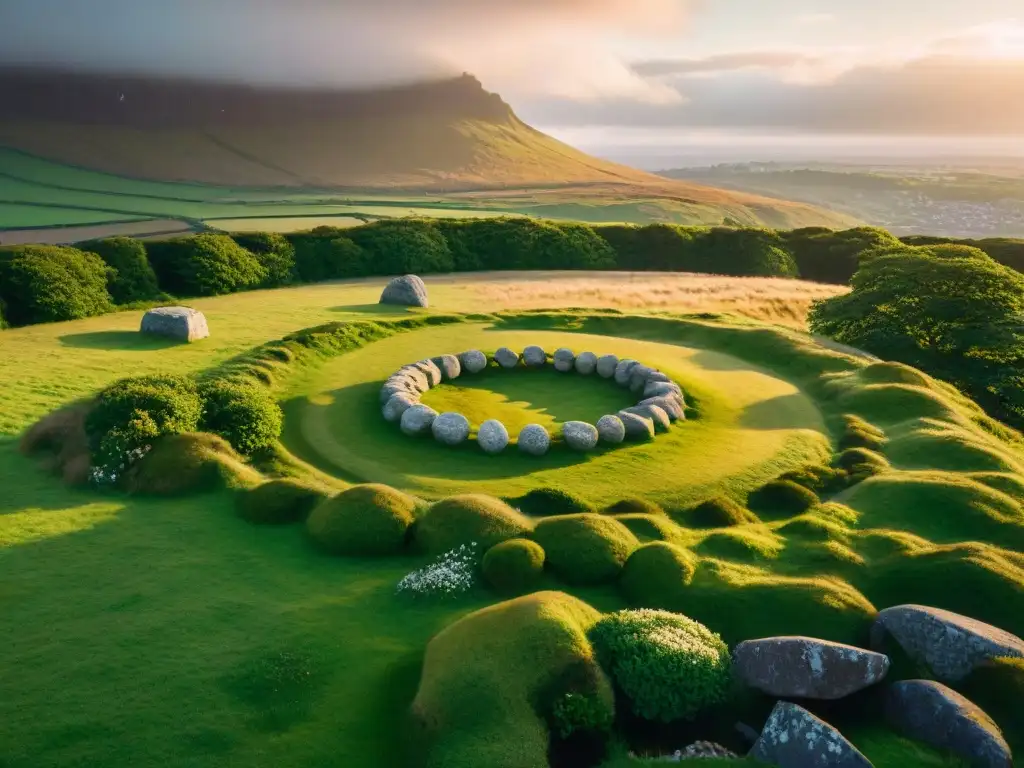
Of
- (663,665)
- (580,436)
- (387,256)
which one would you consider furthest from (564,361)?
(387,256)

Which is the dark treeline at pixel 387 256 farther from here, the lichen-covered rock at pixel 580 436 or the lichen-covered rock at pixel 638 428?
the lichen-covered rock at pixel 638 428

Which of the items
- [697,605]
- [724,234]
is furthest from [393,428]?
[724,234]

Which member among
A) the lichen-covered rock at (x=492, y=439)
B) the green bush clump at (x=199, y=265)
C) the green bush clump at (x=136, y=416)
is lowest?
the lichen-covered rock at (x=492, y=439)

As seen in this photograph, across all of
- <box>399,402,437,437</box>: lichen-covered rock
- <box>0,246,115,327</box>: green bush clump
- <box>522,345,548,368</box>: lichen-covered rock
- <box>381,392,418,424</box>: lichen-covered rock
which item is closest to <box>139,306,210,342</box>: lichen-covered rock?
<box>0,246,115,327</box>: green bush clump

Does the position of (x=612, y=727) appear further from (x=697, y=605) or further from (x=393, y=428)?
(x=393, y=428)

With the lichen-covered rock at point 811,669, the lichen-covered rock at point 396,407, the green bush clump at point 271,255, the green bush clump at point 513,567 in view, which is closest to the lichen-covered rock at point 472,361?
the lichen-covered rock at point 396,407

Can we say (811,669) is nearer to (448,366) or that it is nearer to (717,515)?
(717,515)

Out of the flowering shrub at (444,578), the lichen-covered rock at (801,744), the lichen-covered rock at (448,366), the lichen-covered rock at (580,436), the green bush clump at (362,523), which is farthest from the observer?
the lichen-covered rock at (448,366)
